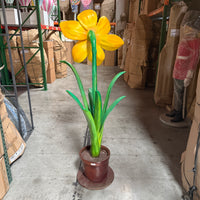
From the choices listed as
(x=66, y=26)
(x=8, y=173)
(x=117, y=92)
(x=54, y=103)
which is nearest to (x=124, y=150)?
(x=8, y=173)

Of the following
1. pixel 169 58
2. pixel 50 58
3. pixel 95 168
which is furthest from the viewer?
pixel 50 58

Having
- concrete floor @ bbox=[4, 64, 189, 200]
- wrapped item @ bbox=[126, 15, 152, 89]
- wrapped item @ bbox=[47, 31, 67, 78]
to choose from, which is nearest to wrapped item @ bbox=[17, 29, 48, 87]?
wrapped item @ bbox=[47, 31, 67, 78]

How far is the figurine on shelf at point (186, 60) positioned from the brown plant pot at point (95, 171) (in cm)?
136

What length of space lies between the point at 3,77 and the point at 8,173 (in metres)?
2.84

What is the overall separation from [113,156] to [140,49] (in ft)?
8.10

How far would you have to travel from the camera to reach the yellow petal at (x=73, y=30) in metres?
1.05

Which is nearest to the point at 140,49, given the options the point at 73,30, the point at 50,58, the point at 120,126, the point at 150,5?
the point at 150,5

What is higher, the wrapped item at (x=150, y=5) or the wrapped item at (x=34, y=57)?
the wrapped item at (x=150, y=5)

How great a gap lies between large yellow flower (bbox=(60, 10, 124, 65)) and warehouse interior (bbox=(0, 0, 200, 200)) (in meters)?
0.04

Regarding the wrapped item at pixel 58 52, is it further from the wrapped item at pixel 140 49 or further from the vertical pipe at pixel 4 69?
the wrapped item at pixel 140 49

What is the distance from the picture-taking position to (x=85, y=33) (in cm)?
109

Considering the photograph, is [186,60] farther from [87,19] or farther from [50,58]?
[50,58]

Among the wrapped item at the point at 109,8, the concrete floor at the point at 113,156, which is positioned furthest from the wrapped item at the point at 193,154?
the wrapped item at the point at 109,8

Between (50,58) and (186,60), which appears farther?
(50,58)
